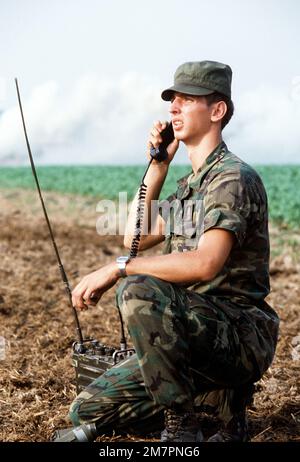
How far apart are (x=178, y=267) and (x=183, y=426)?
0.83 m

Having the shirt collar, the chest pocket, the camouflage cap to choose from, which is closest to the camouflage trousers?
the chest pocket

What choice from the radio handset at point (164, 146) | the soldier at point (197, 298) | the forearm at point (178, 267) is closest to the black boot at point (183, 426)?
the soldier at point (197, 298)

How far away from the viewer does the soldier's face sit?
163 inches

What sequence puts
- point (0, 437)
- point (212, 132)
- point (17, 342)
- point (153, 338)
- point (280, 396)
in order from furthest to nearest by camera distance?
point (17, 342) < point (280, 396) < point (0, 437) < point (212, 132) < point (153, 338)

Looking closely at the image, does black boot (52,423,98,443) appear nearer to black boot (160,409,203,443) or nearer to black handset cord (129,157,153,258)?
black boot (160,409,203,443)

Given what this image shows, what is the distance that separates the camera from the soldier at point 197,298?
3.65m

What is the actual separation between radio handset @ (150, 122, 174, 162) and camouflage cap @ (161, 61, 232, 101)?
0.55 meters

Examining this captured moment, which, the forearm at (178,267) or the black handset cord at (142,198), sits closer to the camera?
the forearm at (178,267)

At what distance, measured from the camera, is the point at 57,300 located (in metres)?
8.89

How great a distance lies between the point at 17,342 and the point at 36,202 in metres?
17.3

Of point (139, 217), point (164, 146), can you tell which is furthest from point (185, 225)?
point (164, 146)

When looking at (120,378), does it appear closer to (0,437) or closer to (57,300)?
(0,437)

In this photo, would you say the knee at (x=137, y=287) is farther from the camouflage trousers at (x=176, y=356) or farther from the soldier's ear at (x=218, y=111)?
the soldier's ear at (x=218, y=111)
